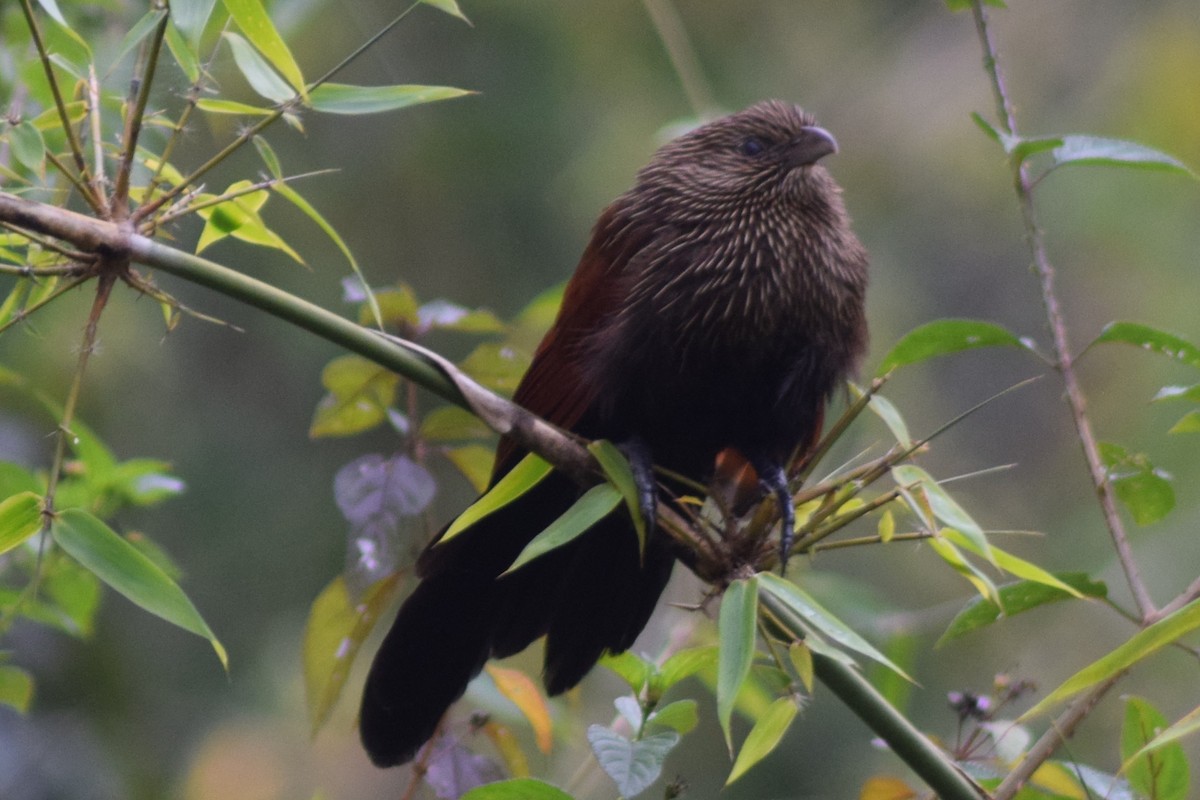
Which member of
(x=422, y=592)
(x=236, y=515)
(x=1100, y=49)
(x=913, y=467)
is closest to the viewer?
(x=913, y=467)

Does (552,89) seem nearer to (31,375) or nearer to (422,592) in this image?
(31,375)

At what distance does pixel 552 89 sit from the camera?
5000 mm

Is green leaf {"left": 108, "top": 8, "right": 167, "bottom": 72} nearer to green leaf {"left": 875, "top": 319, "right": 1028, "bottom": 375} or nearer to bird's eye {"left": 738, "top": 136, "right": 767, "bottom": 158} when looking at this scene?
green leaf {"left": 875, "top": 319, "right": 1028, "bottom": 375}

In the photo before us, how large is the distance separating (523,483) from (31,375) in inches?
101

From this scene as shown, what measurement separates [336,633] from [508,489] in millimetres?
493

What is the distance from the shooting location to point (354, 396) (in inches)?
71.8

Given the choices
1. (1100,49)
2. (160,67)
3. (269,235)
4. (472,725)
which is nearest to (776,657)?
(472,725)

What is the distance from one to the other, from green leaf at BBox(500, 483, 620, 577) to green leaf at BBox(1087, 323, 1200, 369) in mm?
598

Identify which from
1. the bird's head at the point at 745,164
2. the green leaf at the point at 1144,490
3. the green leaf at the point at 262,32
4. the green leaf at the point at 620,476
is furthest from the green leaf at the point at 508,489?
the bird's head at the point at 745,164

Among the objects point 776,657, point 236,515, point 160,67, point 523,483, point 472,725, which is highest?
point 160,67

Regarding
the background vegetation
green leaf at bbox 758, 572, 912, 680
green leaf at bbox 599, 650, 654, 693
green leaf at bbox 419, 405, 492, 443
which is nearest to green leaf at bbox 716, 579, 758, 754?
green leaf at bbox 758, 572, 912, 680

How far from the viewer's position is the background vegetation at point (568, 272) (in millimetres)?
4297

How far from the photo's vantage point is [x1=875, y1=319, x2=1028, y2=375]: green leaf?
1503 mm

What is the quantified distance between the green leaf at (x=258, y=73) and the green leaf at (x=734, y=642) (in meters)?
0.68
